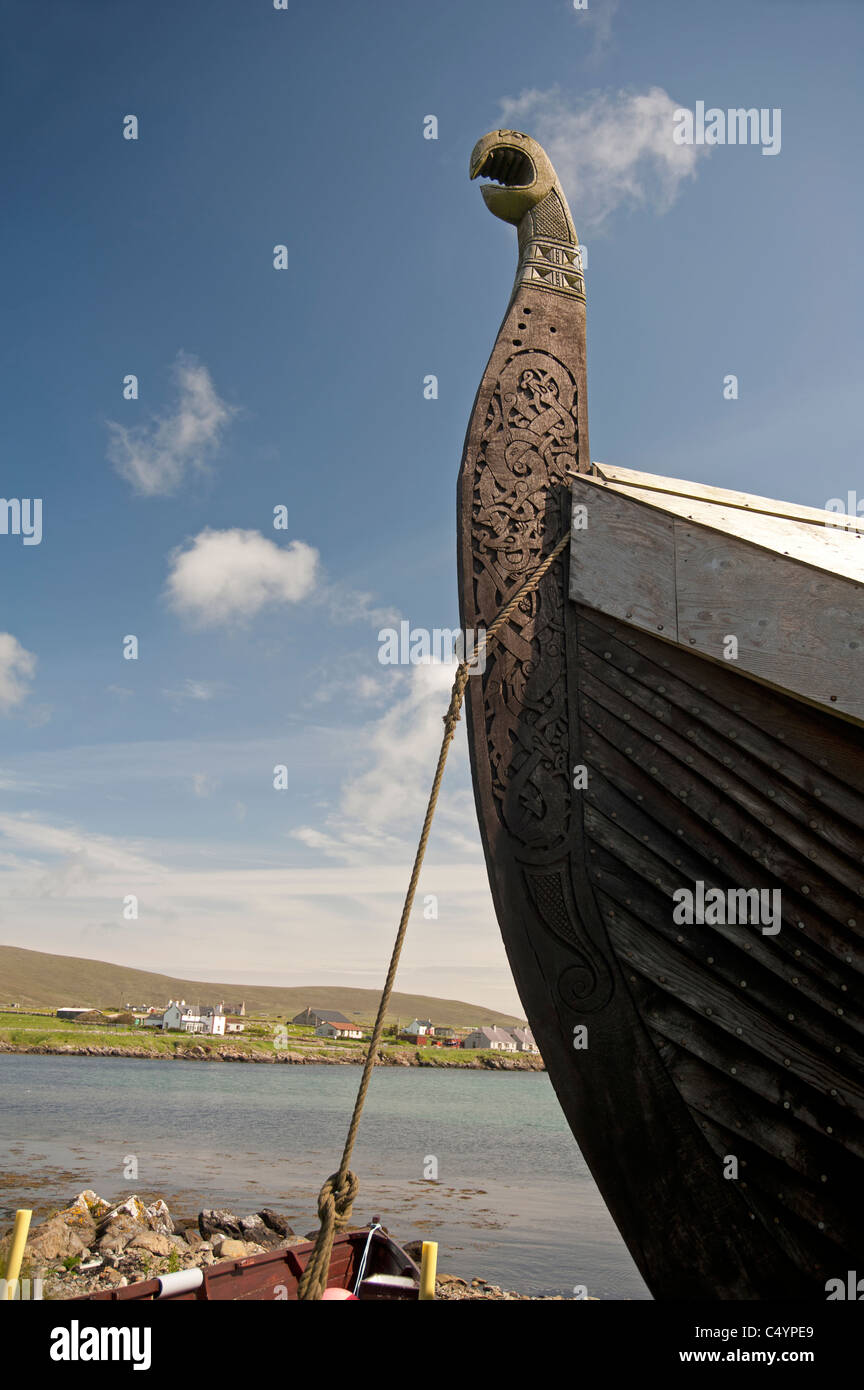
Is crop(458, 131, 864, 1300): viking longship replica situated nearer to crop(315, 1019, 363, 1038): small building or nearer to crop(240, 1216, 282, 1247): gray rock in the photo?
crop(240, 1216, 282, 1247): gray rock

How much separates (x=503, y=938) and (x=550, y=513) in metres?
1.88

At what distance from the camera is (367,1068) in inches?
103

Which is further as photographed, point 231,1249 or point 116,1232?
point 116,1232

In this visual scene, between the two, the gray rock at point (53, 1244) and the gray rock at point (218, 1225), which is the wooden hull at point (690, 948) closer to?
the gray rock at point (53, 1244)

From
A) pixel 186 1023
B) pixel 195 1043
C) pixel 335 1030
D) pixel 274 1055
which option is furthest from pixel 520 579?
pixel 335 1030

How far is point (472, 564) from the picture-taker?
12.6 ft

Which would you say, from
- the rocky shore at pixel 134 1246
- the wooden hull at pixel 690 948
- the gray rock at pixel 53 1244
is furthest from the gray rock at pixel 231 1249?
the wooden hull at pixel 690 948

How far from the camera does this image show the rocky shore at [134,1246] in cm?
1138

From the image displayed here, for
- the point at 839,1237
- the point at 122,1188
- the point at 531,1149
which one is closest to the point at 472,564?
the point at 839,1237

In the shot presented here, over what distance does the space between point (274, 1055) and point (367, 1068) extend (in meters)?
91.5

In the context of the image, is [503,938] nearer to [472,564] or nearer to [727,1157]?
[727,1157]

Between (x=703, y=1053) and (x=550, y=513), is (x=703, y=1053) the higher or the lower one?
the lower one

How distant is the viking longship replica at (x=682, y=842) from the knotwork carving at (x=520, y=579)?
0.03ft

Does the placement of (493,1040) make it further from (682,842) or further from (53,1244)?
(682,842)
